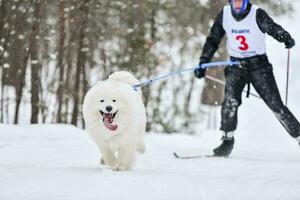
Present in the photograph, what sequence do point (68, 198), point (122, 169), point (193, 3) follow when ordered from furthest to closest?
point (193, 3)
point (122, 169)
point (68, 198)

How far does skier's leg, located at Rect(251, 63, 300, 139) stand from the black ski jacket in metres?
0.38

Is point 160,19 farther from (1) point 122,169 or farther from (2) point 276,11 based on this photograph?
(1) point 122,169

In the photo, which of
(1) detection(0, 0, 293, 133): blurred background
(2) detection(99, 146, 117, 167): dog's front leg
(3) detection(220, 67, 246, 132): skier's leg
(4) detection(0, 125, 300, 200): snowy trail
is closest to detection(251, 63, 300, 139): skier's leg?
(3) detection(220, 67, 246, 132): skier's leg

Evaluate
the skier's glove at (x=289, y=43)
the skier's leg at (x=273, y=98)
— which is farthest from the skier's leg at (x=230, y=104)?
the skier's glove at (x=289, y=43)

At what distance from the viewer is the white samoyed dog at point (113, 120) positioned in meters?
4.82

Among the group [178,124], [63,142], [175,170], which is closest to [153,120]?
[178,124]

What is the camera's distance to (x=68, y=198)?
11.0ft

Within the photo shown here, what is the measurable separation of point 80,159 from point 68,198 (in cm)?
276

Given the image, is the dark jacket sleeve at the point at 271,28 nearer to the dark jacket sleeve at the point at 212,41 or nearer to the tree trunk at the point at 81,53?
the dark jacket sleeve at the point at 212,41

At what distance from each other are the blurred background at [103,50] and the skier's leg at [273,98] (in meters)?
5.53

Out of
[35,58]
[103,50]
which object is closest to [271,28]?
[35,58]

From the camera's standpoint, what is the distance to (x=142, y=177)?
14.0ft

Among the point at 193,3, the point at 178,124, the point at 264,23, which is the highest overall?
the point at 193,3

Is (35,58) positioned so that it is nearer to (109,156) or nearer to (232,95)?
(232,95)
